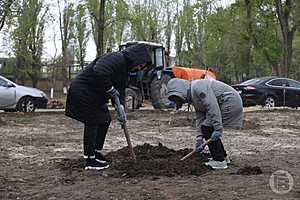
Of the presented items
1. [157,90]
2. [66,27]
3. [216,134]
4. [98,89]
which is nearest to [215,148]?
[216,134]

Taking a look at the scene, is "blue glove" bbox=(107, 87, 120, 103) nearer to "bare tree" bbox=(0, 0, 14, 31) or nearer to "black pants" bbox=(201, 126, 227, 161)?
"black pants" bbox=(201, 126, 227, 161)

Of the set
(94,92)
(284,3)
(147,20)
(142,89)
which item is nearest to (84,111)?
(94,92)

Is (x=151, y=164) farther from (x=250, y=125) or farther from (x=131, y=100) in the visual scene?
(x=131, y=100)

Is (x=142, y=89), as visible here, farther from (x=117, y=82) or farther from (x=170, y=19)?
(x=170, y=19)

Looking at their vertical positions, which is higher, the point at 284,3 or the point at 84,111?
the point at 284,3

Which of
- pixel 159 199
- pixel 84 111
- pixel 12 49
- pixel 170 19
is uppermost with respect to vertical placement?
pixel 170 19

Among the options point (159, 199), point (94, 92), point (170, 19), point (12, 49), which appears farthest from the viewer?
point (170, 19)

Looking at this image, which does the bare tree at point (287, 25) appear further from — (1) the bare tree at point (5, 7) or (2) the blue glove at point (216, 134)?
(2) the blue glove at point (216, 134)

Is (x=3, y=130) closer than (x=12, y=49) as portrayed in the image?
Yes

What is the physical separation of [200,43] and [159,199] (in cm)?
5705

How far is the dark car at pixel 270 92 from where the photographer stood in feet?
74.9

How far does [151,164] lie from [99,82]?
53.4 inches

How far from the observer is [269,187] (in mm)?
6555

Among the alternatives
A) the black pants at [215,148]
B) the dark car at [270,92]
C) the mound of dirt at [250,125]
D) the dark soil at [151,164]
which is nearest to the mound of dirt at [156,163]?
the dark soil at [151,164]
